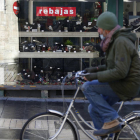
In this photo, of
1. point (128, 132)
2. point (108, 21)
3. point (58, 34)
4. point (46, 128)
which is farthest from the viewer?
point (58, 34)

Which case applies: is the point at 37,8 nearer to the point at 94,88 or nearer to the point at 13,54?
the point at 13,54

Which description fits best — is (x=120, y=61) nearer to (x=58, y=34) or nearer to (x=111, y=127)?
(x=111, y=127)

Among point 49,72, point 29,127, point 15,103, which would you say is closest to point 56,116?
point 29,127

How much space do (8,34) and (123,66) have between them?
540 centimetres

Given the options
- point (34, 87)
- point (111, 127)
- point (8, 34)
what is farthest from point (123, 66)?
point (8, 34)

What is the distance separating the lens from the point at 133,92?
3.61 metres

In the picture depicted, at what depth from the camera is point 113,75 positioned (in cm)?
348

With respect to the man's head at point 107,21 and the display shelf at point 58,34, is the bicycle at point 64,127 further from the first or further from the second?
the display shelf at point 58,34

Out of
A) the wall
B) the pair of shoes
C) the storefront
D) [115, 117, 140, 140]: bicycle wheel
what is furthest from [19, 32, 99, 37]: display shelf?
the pair of shoes

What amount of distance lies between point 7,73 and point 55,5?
2.35m

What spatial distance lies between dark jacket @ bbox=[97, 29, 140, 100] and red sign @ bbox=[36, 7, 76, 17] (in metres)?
4.73

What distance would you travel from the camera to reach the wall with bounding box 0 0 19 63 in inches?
320

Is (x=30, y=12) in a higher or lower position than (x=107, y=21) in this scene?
higher

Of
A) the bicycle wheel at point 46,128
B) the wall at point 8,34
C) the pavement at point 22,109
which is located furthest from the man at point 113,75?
the wall at point 8,34
